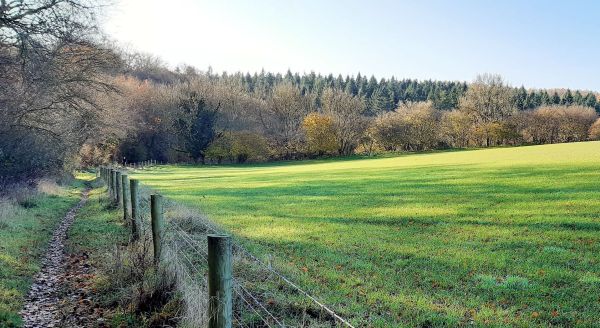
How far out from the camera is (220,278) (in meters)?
4.47

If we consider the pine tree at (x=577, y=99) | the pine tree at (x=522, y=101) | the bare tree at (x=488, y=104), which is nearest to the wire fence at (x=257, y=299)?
the bare tree at (x=488, y=104)

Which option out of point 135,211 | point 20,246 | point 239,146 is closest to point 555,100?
point 239,146

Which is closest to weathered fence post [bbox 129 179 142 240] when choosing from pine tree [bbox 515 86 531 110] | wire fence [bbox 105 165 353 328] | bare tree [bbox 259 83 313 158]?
wire fence [bbox 105 165 353 328]

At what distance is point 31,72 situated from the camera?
16.5 meters

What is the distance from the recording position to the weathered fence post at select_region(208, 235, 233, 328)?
439cm

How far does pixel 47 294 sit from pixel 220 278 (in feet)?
17.0

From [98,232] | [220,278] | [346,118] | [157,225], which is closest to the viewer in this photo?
[220,278]

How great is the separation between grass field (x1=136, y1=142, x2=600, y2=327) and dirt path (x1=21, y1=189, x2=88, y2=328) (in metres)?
4.15

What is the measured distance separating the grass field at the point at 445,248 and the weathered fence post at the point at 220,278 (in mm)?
2563

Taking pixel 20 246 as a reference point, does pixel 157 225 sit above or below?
above

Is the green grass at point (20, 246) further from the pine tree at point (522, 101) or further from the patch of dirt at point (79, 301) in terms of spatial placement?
the pine tree at point (522, 101)

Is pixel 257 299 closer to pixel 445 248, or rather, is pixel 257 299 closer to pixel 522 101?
pixel 445 248

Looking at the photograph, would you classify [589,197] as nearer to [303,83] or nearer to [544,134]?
[544,134]

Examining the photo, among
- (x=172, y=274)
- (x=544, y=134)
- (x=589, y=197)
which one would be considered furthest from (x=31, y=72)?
(x=544, y=134)
